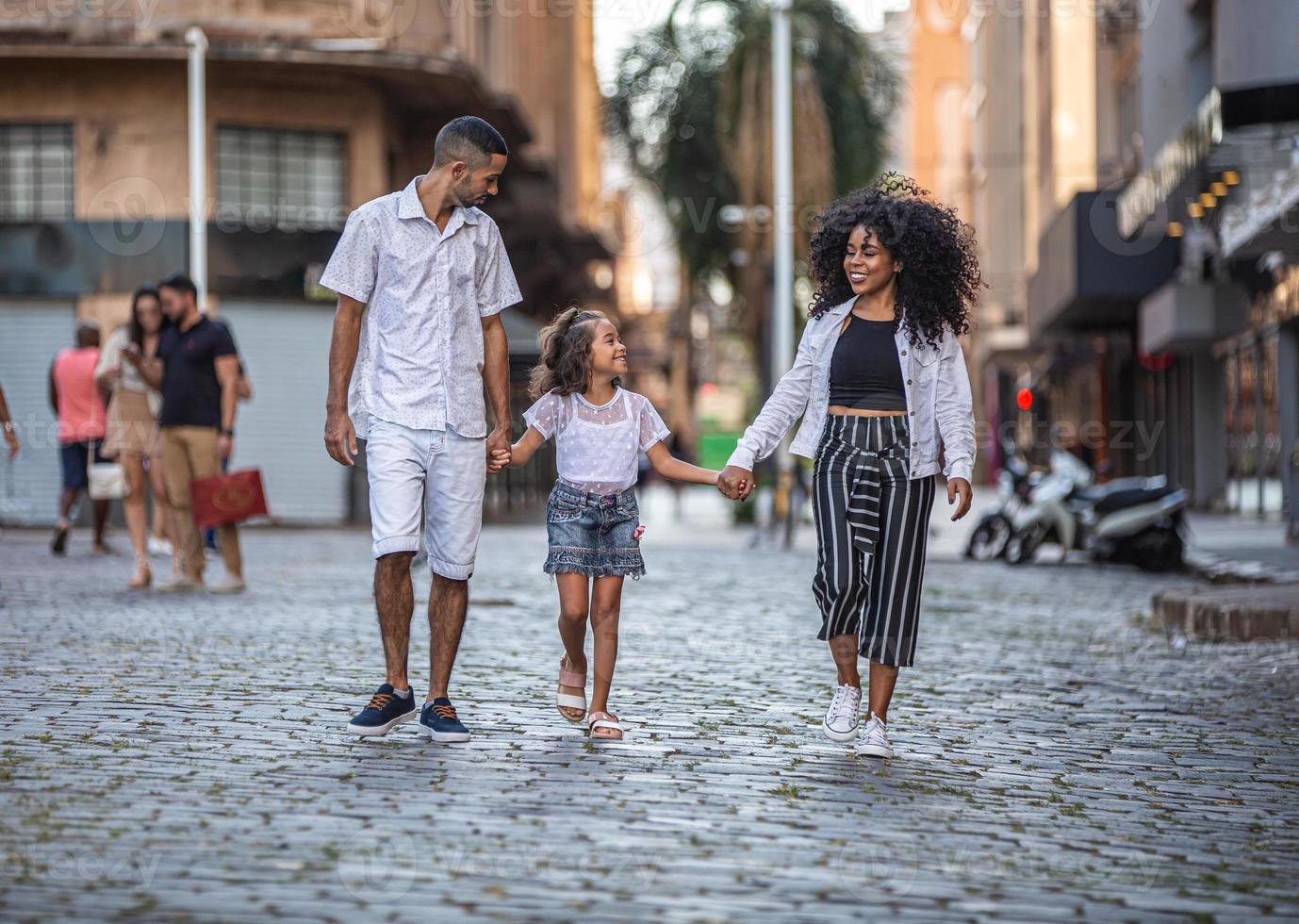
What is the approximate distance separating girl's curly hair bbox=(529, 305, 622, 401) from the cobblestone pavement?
3.73ft

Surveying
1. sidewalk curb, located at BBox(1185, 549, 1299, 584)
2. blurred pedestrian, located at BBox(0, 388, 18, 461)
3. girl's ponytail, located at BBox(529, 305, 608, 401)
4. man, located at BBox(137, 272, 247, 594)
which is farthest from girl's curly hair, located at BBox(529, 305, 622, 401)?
sidewalk curb, located at BBox(1185, 549, 1299, 584)

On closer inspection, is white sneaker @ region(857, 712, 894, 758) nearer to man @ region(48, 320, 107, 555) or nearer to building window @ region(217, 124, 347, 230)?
man @ region(48, 320, 107, 555)

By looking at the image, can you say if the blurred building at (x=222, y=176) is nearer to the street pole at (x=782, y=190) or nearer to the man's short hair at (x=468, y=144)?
the street pole at (x=782, y=190)

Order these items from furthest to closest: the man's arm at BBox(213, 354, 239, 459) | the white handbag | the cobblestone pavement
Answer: the white handbag → the man's arm at BBox(213, 354, 239, 459) → the cobblestone pavement

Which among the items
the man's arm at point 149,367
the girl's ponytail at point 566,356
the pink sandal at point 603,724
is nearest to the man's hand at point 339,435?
the girl's ponytail at point 566,356

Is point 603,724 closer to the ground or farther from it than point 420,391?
closer to the ground

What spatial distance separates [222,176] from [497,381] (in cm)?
2091

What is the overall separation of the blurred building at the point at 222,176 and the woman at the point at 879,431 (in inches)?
792

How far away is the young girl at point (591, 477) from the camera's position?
21.5ft

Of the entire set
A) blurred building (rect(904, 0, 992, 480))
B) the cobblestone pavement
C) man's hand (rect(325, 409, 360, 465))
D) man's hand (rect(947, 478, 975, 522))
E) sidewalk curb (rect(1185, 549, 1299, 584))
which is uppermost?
blurred building (rect(904, 0, 992, 480))

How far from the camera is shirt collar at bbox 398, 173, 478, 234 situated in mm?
6484

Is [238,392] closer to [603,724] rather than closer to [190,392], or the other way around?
[190,392]

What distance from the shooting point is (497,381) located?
6602 millimetres

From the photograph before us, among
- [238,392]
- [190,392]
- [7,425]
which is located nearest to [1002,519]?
[238,392]
